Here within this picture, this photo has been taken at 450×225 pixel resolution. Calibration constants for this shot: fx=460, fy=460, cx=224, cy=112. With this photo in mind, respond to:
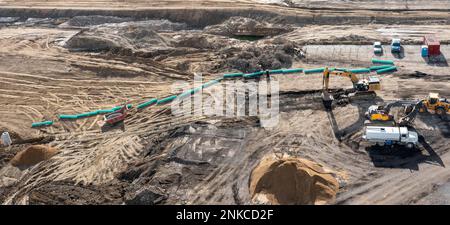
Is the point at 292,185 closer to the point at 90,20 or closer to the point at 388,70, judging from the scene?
the point at 388,70

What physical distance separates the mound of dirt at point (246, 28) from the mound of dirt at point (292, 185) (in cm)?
2220

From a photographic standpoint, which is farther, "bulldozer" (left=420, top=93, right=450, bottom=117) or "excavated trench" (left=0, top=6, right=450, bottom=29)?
"excavated trench" (left=0, top=6, right=450, bottom=29)

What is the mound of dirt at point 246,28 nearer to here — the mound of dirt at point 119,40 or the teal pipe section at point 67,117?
the mound of dirt at point 119,40

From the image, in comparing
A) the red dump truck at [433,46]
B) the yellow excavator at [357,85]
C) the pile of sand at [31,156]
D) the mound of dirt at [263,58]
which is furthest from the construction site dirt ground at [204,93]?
the red dump truck at [433,46]

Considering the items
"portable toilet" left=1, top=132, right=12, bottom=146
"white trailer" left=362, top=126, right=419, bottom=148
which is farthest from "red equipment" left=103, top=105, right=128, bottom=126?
"white trailer" left=362, top=126, right=419, bottom=148

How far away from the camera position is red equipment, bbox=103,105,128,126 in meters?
32.5

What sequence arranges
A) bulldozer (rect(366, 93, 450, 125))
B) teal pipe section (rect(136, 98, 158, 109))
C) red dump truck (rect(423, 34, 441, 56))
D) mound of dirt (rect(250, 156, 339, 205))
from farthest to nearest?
red dump truck (rect(423, 34, 441, 56)), teal pipe section (rect(136, 98, 158, 109)), bulldozer (rect(366, 93, 450, 125)), mound of dirt (rect(250, 156, 339, 205))

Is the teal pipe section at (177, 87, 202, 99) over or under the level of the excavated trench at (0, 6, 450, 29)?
under

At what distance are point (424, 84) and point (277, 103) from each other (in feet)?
36.7

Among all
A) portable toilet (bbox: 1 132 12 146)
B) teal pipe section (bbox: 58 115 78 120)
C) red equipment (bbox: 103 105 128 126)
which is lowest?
portable toilet (bbox: 1 132 12 146)

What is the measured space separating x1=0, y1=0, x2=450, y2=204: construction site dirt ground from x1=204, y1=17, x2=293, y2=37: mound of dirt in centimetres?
15

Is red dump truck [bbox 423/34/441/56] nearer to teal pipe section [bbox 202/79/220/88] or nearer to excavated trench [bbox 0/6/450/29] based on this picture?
excavated trench [bbox 0/6/450/29]

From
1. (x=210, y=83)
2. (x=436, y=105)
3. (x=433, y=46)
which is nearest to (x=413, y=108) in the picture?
(x=436, y=105)
